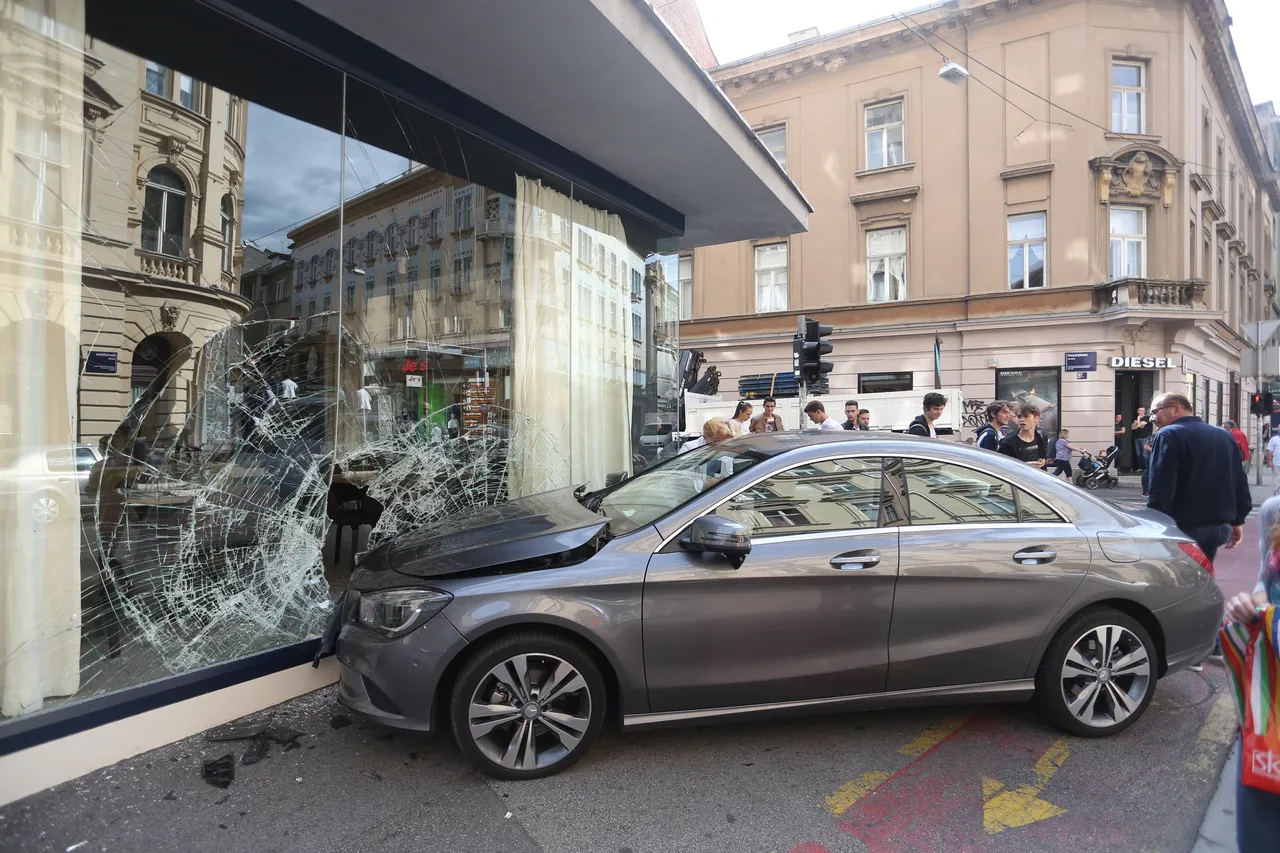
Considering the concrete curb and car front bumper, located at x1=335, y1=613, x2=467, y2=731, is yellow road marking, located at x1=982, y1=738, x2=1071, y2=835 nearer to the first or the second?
the concrete curb

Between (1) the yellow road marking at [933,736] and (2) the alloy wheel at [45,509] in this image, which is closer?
(2) the alloy wheel at [45,509]

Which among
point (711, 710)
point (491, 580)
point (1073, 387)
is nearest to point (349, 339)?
point (491, 580)

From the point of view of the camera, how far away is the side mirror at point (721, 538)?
3.03 metres

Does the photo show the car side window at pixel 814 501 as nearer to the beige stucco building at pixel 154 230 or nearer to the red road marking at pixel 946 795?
the red road marking at pixel 946 795

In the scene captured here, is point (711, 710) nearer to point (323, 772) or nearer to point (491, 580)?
point (491, 580)

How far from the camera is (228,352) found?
4.02 metres

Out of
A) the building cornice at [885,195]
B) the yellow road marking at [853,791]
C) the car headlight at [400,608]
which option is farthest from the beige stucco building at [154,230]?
the building cornice at [885,195]

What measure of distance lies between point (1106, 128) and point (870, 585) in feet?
67.1

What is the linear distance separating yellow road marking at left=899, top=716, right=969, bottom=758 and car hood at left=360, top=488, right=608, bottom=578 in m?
1.83

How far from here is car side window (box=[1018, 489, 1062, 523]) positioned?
3.55m

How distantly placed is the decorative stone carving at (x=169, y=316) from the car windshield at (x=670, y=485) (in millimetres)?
2448

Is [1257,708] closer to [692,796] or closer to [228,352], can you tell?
[692,796]

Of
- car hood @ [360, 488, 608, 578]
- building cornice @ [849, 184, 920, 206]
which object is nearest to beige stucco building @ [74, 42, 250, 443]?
car hood @ [360, 488, 608, 578]

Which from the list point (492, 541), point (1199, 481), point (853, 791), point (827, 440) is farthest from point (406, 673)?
point (1199, 481)
